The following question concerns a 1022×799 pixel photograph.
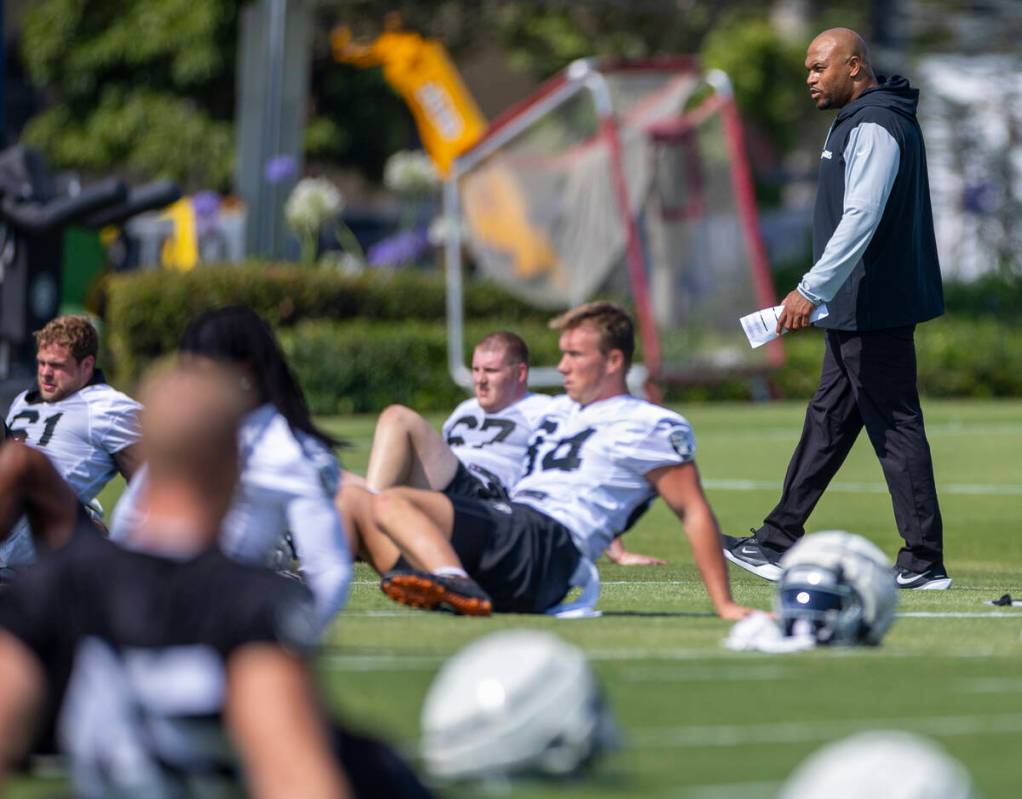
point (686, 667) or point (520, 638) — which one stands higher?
point (520, 638)

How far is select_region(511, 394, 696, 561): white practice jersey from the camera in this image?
24.6 feet

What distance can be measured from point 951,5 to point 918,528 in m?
35.7

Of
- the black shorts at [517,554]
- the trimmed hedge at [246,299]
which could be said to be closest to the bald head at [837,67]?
the black shorts at [517,554]

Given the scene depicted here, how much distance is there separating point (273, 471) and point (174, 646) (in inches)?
81.0

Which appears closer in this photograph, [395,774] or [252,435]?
[395,774]

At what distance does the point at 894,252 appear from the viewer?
941 centimetres

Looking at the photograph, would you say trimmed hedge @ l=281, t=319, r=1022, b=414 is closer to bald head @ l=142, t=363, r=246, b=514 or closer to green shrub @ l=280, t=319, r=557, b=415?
green shrub @ l=280, t=319, r=557, b=415

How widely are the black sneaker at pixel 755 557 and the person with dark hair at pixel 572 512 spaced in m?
1.78

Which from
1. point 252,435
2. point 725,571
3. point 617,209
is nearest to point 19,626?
point 252,435

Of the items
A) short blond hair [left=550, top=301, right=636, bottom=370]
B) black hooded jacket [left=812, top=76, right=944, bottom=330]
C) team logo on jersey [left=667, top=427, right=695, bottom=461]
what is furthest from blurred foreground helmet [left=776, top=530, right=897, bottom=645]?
black hooded jacket [left=812, top=76, right=944, bottom=330]

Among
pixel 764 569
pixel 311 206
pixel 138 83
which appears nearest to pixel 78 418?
pixel 764 569

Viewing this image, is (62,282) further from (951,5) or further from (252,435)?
(951,5)

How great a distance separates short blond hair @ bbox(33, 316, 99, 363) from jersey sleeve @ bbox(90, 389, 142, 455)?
19cm

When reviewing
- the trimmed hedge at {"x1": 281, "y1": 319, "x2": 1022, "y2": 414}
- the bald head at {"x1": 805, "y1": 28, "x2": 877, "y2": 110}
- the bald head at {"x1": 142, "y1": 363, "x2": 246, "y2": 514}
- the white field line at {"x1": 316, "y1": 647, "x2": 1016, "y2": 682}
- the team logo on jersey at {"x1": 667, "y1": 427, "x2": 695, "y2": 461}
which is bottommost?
the trimmed hedge at {"x1": 281, "y1": 319, "x2": 1022, "y2": 414}
